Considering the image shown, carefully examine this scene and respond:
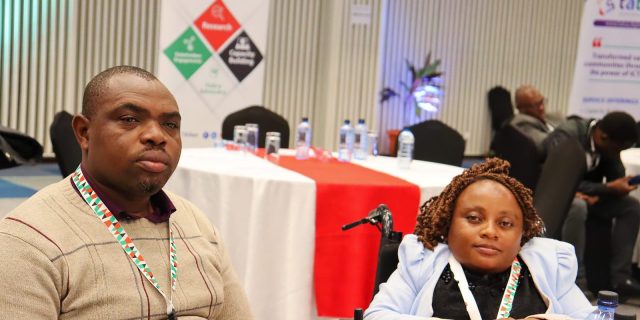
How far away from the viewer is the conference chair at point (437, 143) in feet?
20.1

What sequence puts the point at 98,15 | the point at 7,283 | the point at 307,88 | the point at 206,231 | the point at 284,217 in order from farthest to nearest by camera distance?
the point at 307,88
the point at 98,15
the point at 284,217
the point at 206,231
the point at 7,283

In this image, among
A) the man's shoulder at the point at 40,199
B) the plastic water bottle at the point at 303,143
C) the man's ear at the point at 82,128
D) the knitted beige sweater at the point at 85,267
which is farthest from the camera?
the plastic water bottle at the point at 303,143

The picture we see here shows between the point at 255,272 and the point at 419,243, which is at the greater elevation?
the point at 419,243

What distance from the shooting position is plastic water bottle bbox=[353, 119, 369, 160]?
200 inches

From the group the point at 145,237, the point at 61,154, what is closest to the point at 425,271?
the point at 145,237

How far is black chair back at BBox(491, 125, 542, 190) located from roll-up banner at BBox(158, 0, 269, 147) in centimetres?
256

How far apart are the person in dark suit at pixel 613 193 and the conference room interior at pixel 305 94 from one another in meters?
0.19

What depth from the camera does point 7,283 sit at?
4.73 ft

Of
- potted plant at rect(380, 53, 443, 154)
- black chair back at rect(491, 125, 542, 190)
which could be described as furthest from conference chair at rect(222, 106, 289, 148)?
potted plant at rect(380, 53, 443, 154)

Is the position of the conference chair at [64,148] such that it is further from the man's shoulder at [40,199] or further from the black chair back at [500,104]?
the black chair back at [500,104]

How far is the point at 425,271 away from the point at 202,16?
503cm

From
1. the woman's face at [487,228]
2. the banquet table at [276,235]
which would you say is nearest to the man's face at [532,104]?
the banquet table at [276,235]

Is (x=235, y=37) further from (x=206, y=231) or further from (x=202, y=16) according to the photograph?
(x=206, y=231)

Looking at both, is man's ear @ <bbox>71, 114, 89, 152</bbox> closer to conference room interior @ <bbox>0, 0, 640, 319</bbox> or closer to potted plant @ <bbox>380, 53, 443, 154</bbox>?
conference room interior @ <bbox>0, 0, 640, 319</bbox>
